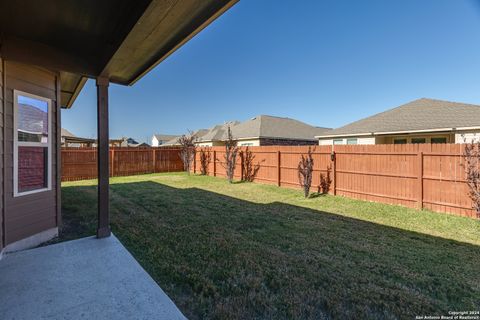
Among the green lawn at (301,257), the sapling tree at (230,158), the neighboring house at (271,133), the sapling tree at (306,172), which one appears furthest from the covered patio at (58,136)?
the neighboring house at (271,133)

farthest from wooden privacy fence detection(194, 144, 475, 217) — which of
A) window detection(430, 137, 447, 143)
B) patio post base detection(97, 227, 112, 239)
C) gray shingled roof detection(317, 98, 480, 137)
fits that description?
window detection(430, 137, 447, 143)

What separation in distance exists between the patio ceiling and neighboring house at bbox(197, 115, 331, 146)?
13.2m

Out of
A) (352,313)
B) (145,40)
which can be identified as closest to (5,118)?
(145,40)

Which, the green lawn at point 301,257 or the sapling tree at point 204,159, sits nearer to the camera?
the green lawn at point 301,257

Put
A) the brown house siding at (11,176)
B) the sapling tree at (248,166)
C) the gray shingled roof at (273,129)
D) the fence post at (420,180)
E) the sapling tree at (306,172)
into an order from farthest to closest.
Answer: the gray shingled roof at (273,129), the sapling tree at (248,166), the sapling tree at (306,172), the fence post at (420,180), the brown house siding at (11,176)

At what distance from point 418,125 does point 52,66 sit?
45.5ft

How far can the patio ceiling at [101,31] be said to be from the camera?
A: 2066 mm

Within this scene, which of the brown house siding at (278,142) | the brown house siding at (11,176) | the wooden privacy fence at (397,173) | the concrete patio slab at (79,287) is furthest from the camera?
the brown house siding at (278,142)

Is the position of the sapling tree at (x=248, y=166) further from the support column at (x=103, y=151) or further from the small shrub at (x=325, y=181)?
the support column at (x=103, y=151)

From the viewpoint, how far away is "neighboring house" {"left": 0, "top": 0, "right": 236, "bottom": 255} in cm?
228

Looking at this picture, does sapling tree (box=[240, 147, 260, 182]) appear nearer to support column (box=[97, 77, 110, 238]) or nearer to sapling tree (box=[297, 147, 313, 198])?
sapling tree (box=[297, 147, 313, 198])

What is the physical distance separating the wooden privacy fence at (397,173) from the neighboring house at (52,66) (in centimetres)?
641

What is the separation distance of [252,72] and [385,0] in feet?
34.1

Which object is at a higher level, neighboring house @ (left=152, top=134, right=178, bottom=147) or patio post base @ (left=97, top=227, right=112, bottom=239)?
neighboring house @ (left=152, top=134, right=178, bottom=147)
